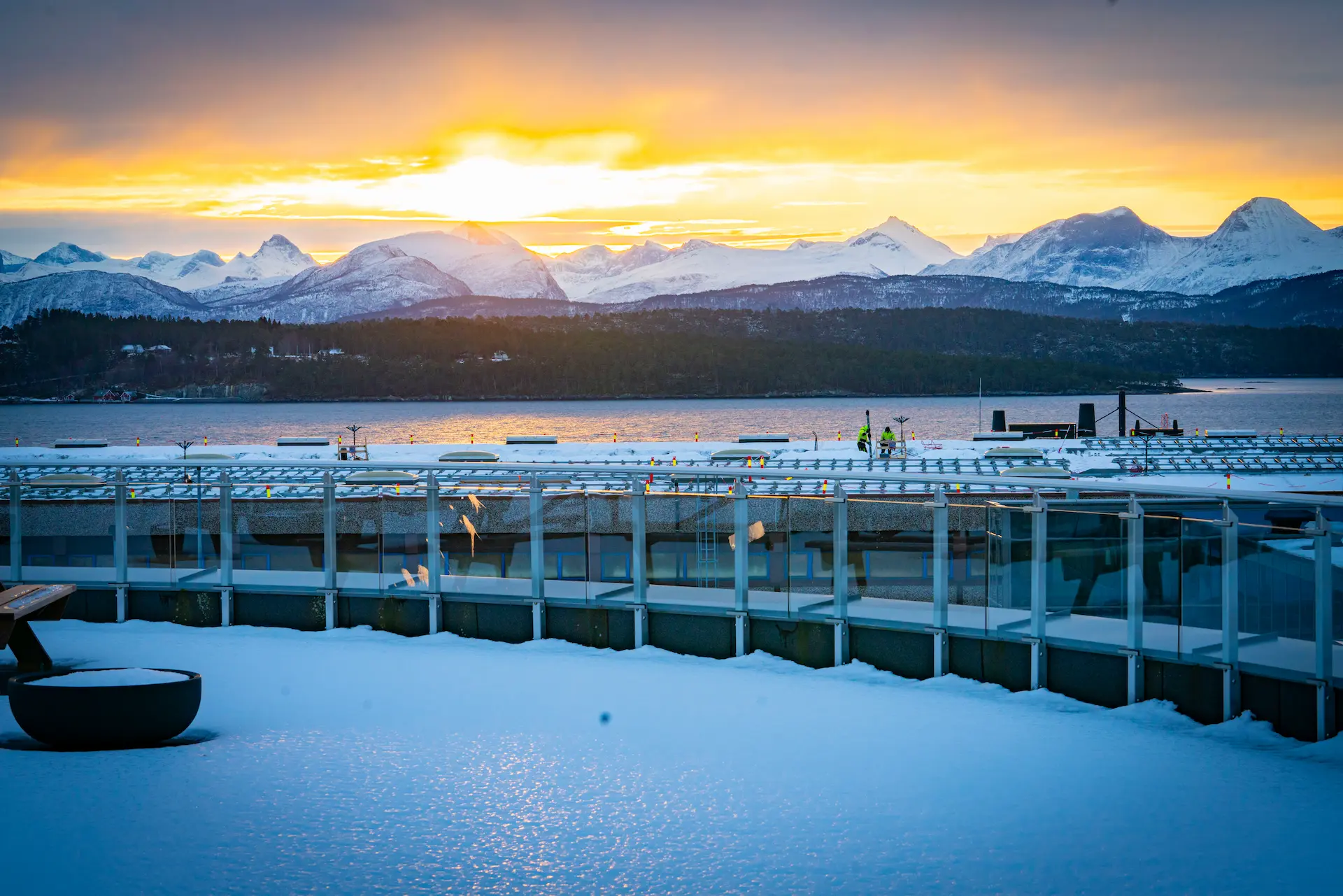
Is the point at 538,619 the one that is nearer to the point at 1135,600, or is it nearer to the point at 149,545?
the point at 149,545

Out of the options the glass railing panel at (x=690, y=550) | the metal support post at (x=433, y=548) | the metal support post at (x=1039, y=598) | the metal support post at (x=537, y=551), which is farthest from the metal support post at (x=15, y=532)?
the metal support post at (x=1039, y=598)

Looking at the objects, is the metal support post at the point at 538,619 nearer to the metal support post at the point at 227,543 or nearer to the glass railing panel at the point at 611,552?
the glass railing panel at the point at 611,552

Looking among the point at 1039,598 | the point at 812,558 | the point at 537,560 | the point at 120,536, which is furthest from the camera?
the point at 120,536

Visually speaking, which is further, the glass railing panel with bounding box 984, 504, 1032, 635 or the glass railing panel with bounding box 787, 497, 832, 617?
the glass railing panel with bounding box 787, 497, 832, 617

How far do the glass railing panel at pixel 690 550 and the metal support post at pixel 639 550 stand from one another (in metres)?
0.03

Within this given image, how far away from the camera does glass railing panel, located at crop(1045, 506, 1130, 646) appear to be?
9.66 meters

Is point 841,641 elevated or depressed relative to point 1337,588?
depressed

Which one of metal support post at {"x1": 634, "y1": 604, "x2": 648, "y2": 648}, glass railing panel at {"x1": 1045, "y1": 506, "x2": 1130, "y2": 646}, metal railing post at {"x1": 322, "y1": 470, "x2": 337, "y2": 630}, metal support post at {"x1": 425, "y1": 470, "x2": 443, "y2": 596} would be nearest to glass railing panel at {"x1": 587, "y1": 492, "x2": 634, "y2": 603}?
metal support post at {"x1": 634, "y1": 604, "x2": 648, "y2": 648}

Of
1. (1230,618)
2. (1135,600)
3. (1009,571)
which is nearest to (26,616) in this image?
(1009,571)

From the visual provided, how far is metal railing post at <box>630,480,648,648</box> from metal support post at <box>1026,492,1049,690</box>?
10.9ft

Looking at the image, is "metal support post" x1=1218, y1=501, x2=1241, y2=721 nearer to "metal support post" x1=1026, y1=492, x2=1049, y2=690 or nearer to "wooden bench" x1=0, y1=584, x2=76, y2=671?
"metal support post" x1=1026, y1=492, x2=1049, y2=690

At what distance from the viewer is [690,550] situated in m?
11.5

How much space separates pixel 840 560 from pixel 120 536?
708 cm

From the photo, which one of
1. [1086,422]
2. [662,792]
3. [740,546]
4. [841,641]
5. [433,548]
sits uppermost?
[740,546]
